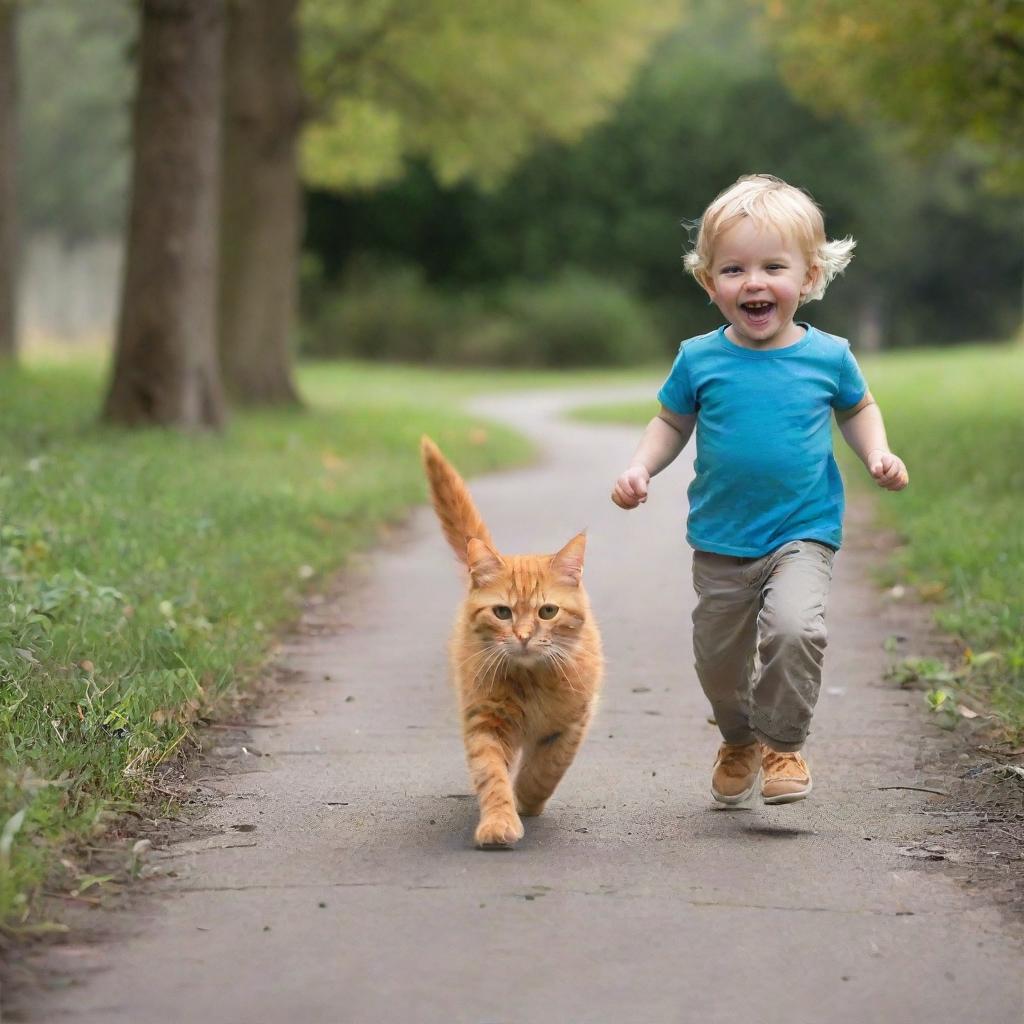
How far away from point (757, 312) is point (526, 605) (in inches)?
→ 44.5

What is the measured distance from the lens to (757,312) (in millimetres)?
5043

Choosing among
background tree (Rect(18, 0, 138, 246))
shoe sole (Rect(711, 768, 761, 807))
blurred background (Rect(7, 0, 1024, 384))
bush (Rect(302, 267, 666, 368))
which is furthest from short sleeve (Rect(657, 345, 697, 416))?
background tree (Rect(18, 0, 138, 246))

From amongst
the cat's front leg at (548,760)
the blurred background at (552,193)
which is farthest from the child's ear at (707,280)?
the blurred background at (552,193)

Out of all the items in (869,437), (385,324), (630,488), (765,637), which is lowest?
(385,324)

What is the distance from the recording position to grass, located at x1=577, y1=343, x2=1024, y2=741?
706 cm

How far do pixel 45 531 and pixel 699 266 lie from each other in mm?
4646

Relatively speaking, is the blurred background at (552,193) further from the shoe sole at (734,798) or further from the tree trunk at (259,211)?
the shoe sole at (734,798)

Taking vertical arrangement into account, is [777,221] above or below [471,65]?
below

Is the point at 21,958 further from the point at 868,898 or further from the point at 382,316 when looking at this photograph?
the point at 382,316

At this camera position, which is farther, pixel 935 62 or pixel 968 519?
pixel 935 62

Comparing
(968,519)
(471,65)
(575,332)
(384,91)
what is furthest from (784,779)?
(575,332)

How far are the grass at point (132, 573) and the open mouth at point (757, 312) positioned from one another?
234cm

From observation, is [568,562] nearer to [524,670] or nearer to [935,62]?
[524,670]

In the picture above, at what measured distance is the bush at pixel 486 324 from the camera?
131 ft
